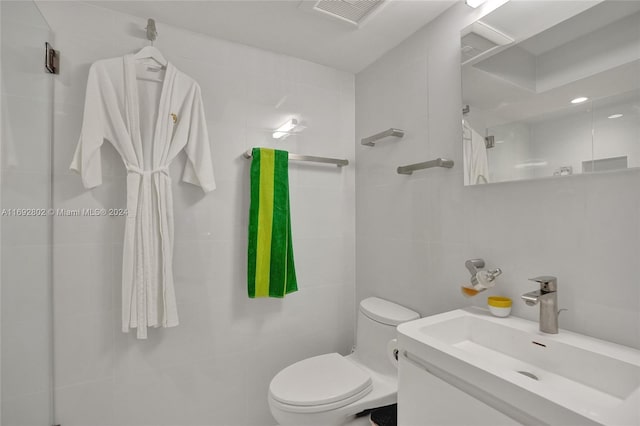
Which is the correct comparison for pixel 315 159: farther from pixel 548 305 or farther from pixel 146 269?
pixel 548 305

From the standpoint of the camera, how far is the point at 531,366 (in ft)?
3.24

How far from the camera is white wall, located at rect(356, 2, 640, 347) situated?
3.09 ft

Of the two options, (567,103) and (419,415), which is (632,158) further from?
(419,415)

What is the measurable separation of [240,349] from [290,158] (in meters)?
1.10

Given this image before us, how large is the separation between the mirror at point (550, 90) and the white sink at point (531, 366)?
0.54 metres

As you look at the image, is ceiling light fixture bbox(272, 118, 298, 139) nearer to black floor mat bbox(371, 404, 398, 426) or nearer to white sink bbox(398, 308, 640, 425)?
white sink bbox(398, 308, 640, 425)

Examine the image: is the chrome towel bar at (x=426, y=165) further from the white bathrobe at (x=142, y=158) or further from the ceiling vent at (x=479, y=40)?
the white bathrobe at (x=142, y=158)

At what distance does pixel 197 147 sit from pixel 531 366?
1.62 m

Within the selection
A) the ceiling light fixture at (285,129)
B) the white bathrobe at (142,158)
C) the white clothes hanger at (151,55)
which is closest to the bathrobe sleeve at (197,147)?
the white bathrobe at (142,158)

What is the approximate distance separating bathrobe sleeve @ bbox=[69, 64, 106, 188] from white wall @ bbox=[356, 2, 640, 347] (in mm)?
1414

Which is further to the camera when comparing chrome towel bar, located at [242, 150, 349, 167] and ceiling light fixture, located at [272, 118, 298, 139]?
ceiling light fixture, located at [272, 118, 298, 139]

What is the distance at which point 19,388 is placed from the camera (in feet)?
3.30

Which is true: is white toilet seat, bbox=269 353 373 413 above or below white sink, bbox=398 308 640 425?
below

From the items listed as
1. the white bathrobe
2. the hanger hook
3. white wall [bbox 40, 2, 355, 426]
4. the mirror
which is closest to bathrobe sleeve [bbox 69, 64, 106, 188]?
the white bathrobe
